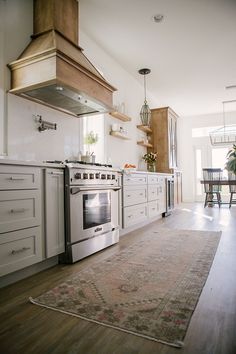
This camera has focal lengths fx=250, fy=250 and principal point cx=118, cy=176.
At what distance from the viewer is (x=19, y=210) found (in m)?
1.80

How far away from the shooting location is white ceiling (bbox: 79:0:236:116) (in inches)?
119

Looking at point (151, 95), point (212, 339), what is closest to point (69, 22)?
point (212, 339)

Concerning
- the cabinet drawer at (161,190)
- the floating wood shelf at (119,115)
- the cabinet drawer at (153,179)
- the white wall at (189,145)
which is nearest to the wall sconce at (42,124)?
the floating wood shelf at (119,115)

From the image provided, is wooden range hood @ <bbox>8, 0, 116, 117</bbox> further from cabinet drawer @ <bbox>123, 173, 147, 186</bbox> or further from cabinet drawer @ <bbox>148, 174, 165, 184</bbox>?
cabinet drawer @ <bbox>148, 174, 165, 184</bbox>

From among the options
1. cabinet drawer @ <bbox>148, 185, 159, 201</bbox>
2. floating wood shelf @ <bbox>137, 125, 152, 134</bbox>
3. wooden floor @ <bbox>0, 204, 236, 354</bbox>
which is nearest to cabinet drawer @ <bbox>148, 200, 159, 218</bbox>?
cabinet drawer @ <bbox>148, 185, 159, 201</bbox>

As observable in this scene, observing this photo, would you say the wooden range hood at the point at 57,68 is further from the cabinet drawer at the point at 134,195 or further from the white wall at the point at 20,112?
the cabinet drawer at the point at 134,195

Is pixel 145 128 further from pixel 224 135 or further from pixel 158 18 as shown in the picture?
pixel 224 135

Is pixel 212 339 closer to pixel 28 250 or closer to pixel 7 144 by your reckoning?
pixel 28 250

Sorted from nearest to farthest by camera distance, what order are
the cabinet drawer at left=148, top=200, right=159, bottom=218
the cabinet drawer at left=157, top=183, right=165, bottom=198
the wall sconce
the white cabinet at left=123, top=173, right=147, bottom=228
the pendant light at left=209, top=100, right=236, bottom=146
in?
the wall sconce
the white cabinet at left=123, top=173, right=147, bottom=228
the cabinet drawer at left=148, top=200, right=159, bottom=218
the cabinet drawer at left=157, top=183, right=165, bottom=198
the pendant light at left=209, top=100, right=236, bottom=146

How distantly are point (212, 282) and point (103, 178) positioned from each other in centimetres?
149

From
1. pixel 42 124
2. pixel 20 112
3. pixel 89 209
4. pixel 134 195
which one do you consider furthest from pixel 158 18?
pixel 89 209

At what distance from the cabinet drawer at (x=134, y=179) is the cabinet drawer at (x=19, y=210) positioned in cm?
159

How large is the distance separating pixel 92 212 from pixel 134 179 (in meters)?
1.25

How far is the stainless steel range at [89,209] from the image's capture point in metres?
2.26
